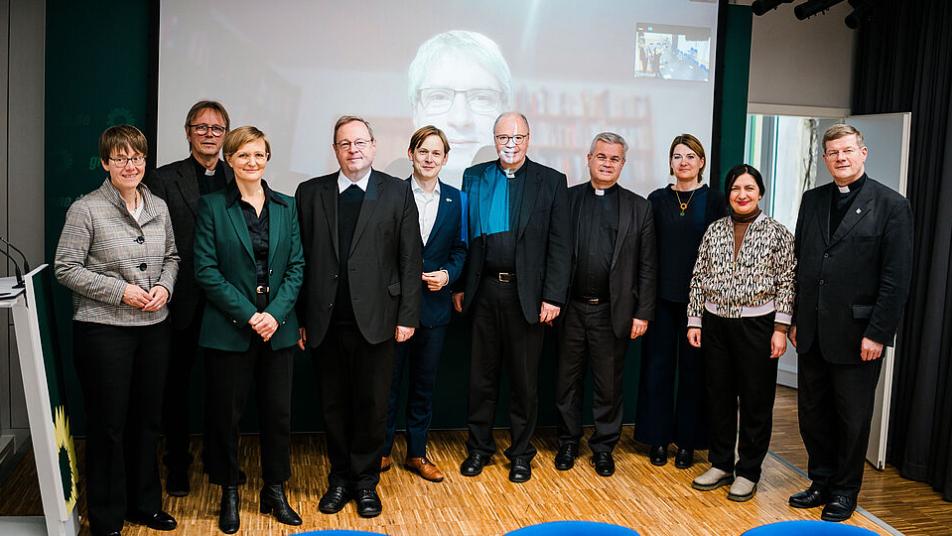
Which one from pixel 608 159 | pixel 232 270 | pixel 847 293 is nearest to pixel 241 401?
pixel 232 270

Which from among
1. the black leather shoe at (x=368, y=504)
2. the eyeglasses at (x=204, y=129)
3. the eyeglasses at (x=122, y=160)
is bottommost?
the black leather shoe at (x=368, y=504)

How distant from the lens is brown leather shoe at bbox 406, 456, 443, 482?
13.1ft

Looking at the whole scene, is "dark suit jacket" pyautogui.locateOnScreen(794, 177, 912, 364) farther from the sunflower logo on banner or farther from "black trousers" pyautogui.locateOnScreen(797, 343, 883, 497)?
the sunflower logo on banner

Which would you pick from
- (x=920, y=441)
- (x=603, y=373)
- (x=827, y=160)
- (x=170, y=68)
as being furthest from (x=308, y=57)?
(x=920, y=441)

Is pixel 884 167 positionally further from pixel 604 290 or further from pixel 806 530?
pixel 806 530

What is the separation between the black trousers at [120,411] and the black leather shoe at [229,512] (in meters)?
0.27

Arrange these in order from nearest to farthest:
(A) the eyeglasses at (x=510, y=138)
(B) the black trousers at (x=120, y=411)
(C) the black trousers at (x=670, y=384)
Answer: (B) the black trousers at (x=120, y=411), (A) the eyeglasses at (x=510, y=138), (C) the black trousers at (x=670, y=384)

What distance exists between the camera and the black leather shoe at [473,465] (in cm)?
407

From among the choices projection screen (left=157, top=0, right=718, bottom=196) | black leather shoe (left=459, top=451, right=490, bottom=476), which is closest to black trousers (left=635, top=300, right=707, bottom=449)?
black leather shoe (left=459, top=451, right=490, bottom=476)

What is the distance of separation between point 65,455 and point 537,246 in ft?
7.11

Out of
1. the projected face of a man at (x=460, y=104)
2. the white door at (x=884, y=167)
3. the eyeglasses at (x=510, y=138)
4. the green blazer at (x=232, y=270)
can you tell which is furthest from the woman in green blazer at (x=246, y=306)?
the white door at (x=884, y=167)

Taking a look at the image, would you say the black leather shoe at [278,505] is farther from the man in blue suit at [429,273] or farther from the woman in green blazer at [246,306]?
the man in blue suit at [429,273]

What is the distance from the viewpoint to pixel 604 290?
411 cm

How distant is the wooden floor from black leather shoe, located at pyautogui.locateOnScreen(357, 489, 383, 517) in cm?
4
